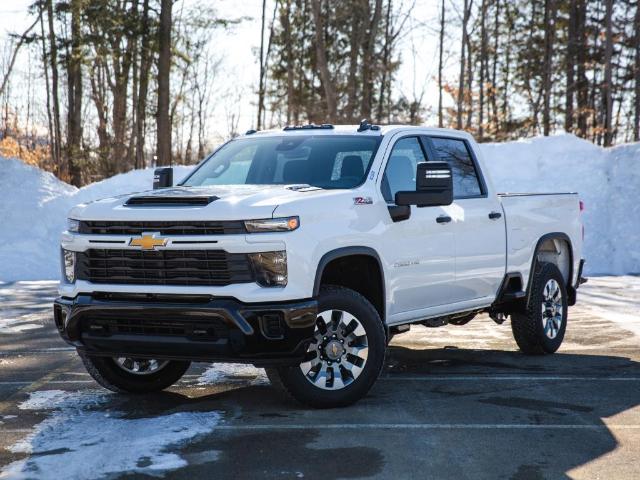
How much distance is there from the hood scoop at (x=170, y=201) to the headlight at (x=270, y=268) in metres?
0.53

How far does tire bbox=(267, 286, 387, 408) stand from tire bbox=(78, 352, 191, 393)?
1.19m

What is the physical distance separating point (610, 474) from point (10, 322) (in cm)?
860

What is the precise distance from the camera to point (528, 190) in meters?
23.9

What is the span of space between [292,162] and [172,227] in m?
1.68

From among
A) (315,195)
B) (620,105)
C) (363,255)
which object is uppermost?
(620,105)

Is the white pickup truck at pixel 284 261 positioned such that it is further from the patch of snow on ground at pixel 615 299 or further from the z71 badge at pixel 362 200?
the patch of snow on ground at pixel 615 299

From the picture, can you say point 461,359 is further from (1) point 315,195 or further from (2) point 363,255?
(1) point 315,195

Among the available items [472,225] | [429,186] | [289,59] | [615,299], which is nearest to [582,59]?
[289,59]

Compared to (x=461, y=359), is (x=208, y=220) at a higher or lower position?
higher

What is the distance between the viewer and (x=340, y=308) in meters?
6.56

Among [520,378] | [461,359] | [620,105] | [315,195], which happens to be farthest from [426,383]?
[620,105]

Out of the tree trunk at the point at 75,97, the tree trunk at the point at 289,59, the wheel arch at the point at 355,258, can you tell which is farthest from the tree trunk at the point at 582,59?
the wheel arch at the point at 355,258

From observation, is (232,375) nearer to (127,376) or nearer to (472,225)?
(127,376)

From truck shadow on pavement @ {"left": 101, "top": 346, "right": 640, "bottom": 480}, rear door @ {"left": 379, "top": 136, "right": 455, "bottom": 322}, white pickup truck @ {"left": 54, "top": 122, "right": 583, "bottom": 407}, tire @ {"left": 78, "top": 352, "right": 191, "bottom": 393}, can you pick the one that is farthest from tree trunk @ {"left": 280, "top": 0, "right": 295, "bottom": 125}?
tire @ {"left": 78, "top": 352, "right": 191, "bottom": 393}
